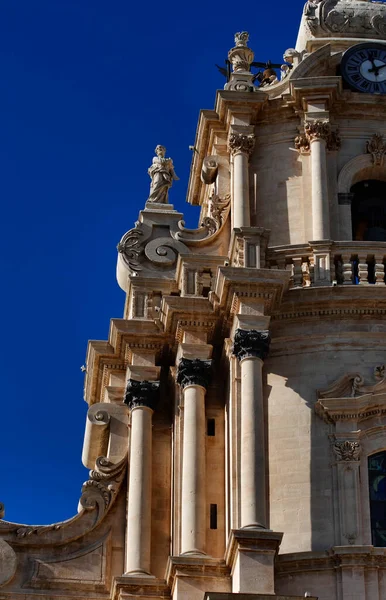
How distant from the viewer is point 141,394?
88.9ft

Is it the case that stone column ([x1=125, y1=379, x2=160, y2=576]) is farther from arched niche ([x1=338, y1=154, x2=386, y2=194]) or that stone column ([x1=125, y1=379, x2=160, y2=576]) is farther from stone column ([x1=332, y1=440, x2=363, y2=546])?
arched niche ([x1=338, y1=154, x2=386, y2=194])

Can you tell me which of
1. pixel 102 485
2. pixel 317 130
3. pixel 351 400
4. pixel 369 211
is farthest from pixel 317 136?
pixel 102 485

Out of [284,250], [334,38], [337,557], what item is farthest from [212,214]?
[337,557]

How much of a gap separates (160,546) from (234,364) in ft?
9.40

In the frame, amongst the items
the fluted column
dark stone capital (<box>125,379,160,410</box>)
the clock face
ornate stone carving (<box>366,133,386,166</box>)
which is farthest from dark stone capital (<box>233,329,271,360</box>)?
the clock face

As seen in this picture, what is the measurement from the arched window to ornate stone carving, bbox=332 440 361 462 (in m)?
0.29

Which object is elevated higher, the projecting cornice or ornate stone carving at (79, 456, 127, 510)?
the projecting cornice

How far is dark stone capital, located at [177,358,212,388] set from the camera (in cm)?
2670

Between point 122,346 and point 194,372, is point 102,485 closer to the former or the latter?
point 194,372

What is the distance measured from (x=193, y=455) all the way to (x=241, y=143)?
20.1 ft

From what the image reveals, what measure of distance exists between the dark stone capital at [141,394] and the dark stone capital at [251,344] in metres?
1.55

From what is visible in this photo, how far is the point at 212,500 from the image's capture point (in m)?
26.2

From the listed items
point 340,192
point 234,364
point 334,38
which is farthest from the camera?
point 334,38

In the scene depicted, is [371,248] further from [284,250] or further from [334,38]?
[334,38]
